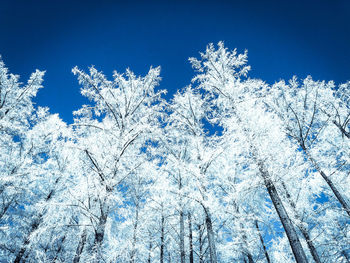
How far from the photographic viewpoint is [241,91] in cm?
833

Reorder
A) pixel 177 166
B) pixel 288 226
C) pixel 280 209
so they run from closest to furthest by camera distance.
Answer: pixel 288 226 → pixel 280 209 → pixel 177 166

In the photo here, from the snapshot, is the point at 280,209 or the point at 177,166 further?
the point at 177,166

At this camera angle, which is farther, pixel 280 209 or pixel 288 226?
pixel 280 209

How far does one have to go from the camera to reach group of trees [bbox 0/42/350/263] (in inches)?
204

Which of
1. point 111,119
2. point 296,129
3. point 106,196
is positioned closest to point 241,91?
point 296,129

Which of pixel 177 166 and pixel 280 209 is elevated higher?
pixel 177 166

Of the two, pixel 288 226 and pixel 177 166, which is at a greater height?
pixel 177 166

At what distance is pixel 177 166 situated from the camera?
708cm

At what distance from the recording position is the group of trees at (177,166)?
519 centimetres

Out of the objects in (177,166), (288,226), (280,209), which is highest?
(177,166)

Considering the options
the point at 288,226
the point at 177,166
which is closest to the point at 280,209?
the point at 288,226

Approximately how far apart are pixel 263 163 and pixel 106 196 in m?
5.13

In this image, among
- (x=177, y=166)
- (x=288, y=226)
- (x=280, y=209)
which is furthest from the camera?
(x=177, y=166)

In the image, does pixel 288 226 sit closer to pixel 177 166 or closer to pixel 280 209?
pixel 280 209
